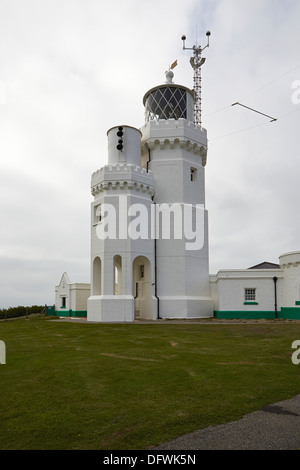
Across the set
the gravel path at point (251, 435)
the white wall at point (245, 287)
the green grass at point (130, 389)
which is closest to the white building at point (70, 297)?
the white wall at point (245, 287)

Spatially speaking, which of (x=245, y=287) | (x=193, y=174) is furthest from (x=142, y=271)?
(x=193, y=174)

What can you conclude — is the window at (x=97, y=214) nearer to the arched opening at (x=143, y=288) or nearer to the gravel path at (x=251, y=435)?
the arched opening at (x=143, y=288)

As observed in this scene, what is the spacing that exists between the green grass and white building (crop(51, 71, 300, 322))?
44.6ft

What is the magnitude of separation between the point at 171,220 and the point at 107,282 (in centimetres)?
758

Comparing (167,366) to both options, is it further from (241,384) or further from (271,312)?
(271,312)

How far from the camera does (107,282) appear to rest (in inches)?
1078

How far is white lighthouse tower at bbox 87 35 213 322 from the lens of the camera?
27.8 m

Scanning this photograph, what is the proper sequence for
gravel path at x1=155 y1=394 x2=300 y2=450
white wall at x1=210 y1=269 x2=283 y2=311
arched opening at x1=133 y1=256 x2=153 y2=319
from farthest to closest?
arched opening at x1=133 y1=256 x2=153 y2=319
white wall at x1=210 y1=269 x2=283 y2=311
gravel path at x1=155 y1=394 x2=300 y2=450

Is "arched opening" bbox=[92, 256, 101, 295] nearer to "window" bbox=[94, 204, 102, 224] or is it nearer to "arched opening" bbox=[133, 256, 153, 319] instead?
"window" bbox=[94, 204, 102, 224]

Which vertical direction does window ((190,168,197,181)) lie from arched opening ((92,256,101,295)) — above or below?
above

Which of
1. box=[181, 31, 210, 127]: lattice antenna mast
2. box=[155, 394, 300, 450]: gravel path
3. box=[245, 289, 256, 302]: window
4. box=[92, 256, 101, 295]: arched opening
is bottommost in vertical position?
box=[155, 394, 300, 450]: gravel path

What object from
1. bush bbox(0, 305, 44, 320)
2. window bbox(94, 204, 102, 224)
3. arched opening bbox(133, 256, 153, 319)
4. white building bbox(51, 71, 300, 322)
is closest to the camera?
white building bbox(51, 71, 300, 322)

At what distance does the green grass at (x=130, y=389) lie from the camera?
5.66m

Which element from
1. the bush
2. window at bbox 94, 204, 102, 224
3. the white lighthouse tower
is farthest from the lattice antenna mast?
the bush
